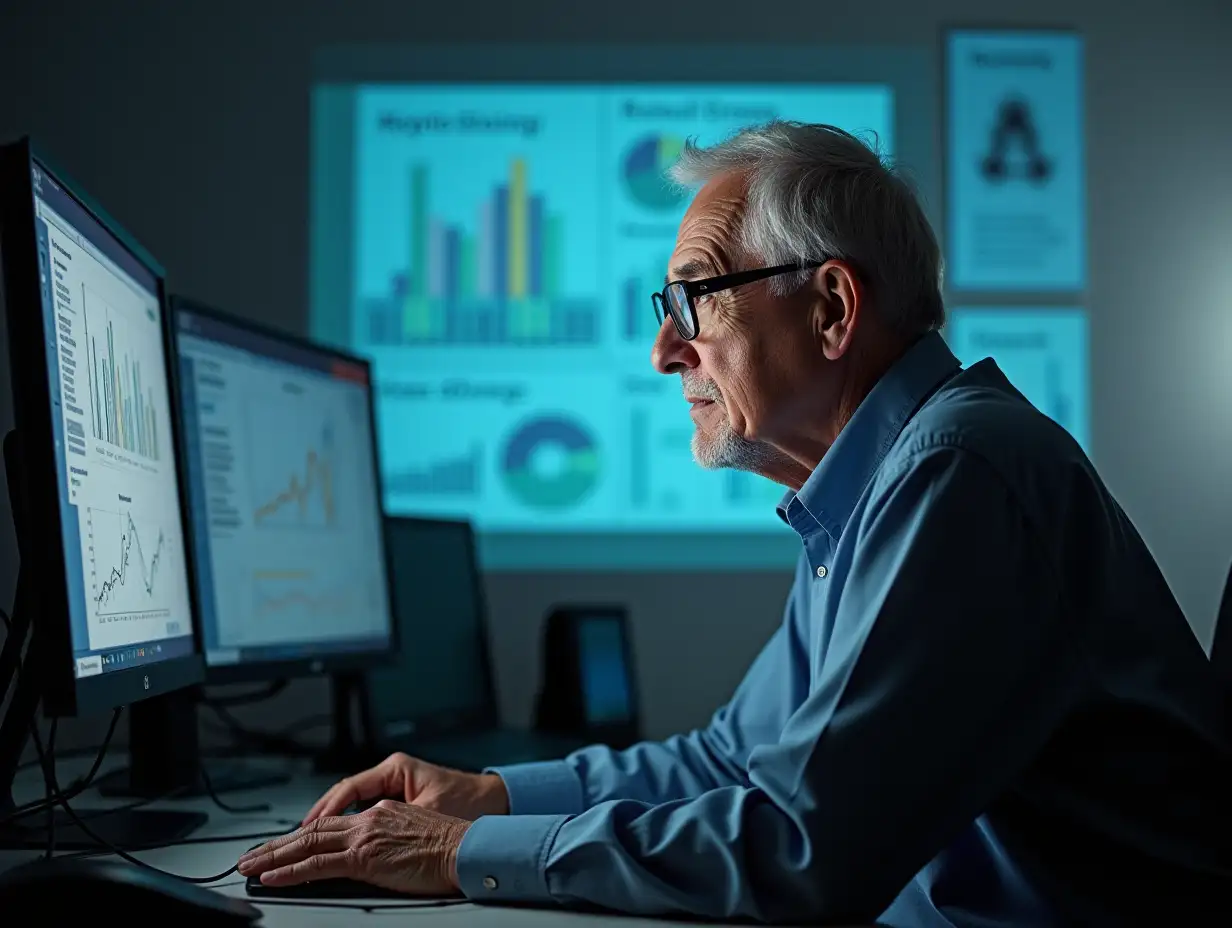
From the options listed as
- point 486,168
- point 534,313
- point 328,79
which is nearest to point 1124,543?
point 534,313

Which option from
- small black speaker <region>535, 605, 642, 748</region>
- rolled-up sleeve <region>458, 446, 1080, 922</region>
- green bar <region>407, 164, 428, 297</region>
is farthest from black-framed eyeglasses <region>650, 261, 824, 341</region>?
green bar <region>407, 164, 428, 297</region>

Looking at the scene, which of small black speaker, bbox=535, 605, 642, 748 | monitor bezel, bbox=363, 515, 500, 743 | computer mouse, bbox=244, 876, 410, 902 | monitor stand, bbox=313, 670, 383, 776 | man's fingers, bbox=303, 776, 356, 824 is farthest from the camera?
small black speaker, bbox=535, 605, 642, 748

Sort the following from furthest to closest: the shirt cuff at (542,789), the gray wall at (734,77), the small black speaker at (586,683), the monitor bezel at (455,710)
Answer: the gray wall at (734,77)
the small black speaker at (586,683)
the monitor bezel at (455,710)
the shirt cuff at (542,789)

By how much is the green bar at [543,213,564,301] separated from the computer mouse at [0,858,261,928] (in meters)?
2.03

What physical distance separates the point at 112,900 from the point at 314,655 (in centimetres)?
96

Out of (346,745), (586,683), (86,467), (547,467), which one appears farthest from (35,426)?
(547,467)

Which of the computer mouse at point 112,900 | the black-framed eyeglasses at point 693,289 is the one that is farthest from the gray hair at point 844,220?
the computer mouse at point 112,900

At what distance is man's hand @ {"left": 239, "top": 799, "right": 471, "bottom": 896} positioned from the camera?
0.96 m

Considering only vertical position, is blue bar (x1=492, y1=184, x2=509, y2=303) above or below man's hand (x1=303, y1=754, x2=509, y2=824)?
above

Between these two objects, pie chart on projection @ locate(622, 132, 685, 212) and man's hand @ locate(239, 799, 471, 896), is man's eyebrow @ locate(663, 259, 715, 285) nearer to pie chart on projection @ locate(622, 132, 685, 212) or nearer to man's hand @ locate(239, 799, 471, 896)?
man's hand @ locate(239, 799, 471, 896)

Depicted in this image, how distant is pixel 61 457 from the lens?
37.1 inches

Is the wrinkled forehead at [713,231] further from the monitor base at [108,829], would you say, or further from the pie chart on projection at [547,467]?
the pie chart on projection at [547,467]

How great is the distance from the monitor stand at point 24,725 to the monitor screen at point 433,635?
60 centimetres

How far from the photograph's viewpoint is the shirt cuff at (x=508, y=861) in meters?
0.93
